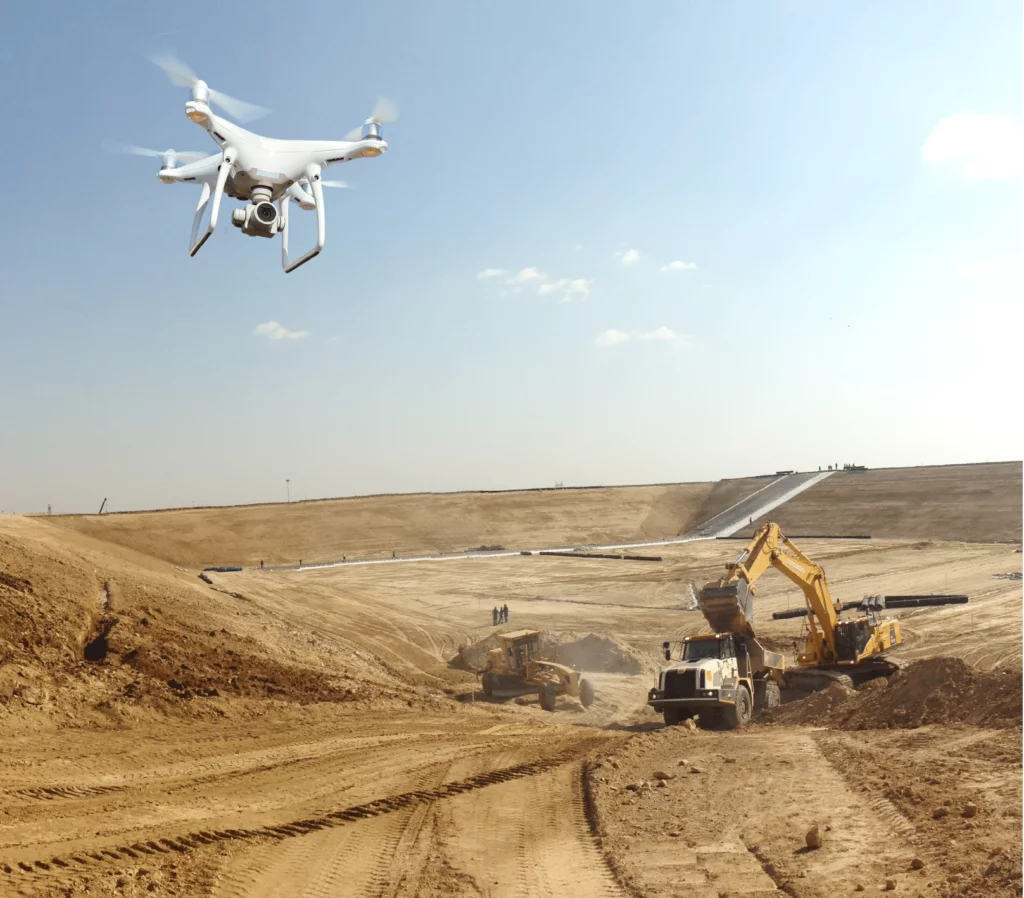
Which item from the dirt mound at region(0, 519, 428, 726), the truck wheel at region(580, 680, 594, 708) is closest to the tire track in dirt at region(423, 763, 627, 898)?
the truck wheel at region(580, 680, 594, 708)

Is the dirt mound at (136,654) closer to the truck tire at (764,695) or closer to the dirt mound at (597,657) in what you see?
the dirt mound at (597,657)

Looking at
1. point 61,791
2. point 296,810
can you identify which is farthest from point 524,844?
point 61,791

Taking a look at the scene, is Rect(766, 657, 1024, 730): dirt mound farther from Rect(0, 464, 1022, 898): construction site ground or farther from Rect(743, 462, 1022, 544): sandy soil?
Rect(743, 462, 1022, 544): sandy soil

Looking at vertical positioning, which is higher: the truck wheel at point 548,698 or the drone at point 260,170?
the drone at point 260,170

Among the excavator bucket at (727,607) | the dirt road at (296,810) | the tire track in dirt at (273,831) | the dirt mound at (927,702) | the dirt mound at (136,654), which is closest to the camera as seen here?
the dirt road at (296,810)

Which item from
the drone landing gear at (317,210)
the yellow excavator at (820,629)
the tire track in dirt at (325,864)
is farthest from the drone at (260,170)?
the yellow excavator at (820,629)

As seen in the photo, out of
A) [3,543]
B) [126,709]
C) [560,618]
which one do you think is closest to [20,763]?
[126,709]

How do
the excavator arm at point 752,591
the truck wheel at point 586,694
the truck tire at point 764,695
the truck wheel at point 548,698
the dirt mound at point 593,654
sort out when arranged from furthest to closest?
the dirt mound at point 593,654, the truck wheel at point 586,694, the truck wheel at point 548,698, the truck tire at point 764,695, the excavator arm at point 752,591
